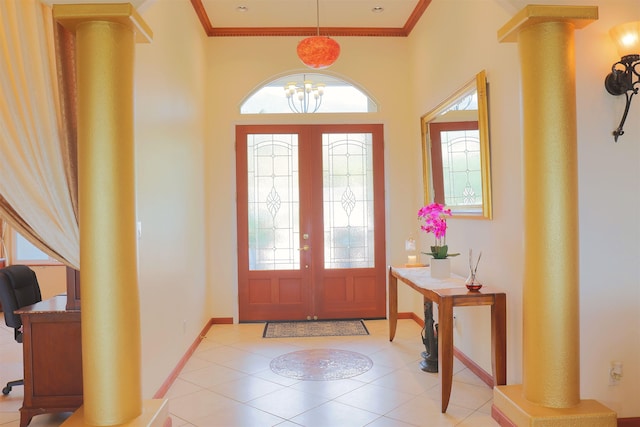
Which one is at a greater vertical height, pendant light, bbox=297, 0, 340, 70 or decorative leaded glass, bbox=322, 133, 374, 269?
pendant light, bbox=297, 0, 340, 70

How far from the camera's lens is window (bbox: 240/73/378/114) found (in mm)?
5950

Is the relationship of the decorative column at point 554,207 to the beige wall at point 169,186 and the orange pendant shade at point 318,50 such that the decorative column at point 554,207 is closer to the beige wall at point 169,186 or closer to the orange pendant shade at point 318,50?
the orange pendant shade at point 318,50

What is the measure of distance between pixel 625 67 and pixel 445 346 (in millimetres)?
2082

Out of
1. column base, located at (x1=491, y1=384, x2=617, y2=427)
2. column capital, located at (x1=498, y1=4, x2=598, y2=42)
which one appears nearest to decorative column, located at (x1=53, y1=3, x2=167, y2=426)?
column base, located at (x1=491, y1=384, x2=617, y2=427)

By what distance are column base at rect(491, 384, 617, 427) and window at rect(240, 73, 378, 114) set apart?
4.11 meters

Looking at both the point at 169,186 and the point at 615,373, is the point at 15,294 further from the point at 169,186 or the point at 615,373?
the point at 615,373

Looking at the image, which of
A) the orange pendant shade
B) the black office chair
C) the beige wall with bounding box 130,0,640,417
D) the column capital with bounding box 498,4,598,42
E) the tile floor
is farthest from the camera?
the orange pendant shade

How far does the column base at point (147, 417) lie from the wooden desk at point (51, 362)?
454 millimetres

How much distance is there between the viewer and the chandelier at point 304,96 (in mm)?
5949

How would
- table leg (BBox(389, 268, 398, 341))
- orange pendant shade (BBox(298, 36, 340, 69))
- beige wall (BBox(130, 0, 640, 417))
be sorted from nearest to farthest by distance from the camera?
1. beige wall (BBox(130, 0, 640, 417))
2. orange pendant shade (BBox(298, 36, 340, 69))
3. table leg (BBox(389, 268, 398, 341))

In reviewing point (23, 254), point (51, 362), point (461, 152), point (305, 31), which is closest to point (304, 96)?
point (305, 31)

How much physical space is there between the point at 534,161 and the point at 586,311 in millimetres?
1013

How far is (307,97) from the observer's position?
19.6 feet

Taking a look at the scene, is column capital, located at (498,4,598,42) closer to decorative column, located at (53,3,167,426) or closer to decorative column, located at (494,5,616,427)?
decorative column, located at (494,5,616,427)
